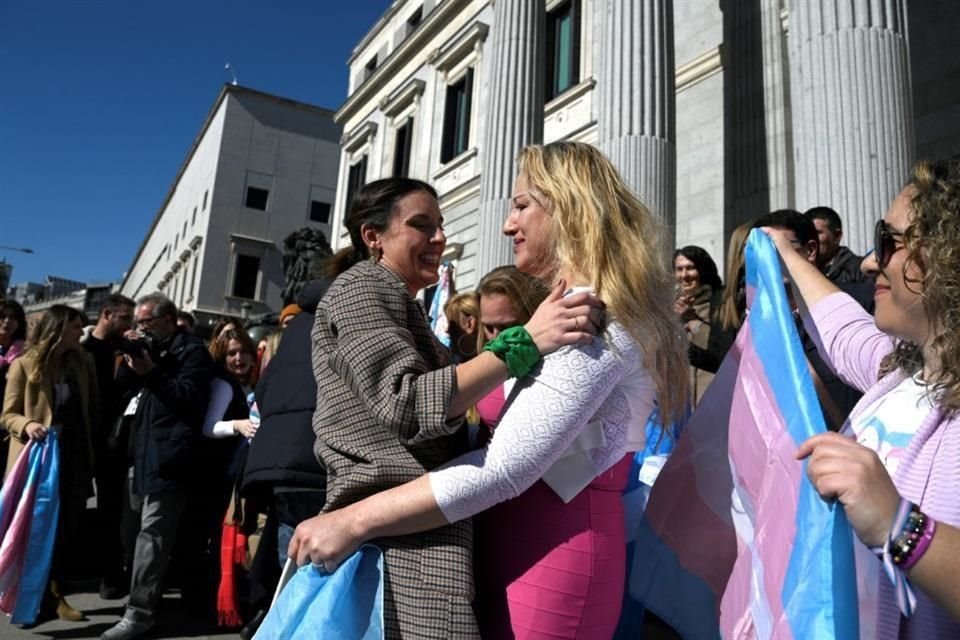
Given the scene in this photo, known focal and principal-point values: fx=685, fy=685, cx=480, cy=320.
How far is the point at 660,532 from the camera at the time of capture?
188 cm

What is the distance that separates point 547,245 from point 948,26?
28.4 feet

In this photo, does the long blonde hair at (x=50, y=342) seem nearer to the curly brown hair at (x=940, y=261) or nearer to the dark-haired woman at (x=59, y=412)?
the dark-haired woman at (x=59, y=412)

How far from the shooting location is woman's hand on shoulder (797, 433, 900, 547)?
1109 mm

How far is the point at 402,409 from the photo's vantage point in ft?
4.99

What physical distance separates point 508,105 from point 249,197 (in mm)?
32149

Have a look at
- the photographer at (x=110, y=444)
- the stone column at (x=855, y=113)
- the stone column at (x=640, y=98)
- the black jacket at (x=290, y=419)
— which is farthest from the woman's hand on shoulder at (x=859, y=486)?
the stone column at (x=640, y=98)

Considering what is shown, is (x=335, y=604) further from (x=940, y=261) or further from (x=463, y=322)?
→ (x=463, y=322)

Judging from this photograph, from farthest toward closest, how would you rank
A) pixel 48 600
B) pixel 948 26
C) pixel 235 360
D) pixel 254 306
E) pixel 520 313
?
1. pixel 254 306
2. pixel 948 26
3. pixel 235 360
4. pixel 48 600
5. pixel 520 313

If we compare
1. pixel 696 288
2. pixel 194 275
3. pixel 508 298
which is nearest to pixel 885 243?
pixel 508 298

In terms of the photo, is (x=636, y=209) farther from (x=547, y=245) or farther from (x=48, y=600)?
(x=48, y=600)

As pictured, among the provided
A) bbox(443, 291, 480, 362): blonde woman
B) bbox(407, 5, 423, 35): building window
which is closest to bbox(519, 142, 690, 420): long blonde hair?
bbox(443, 291, 480, 362): blonde woman

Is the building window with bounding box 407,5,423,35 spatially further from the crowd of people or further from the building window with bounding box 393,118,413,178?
the crowd of people

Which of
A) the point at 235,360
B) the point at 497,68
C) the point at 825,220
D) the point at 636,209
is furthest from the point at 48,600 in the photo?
the point at 497,68

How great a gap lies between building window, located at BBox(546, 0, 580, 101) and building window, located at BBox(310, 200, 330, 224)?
98.7 feet
